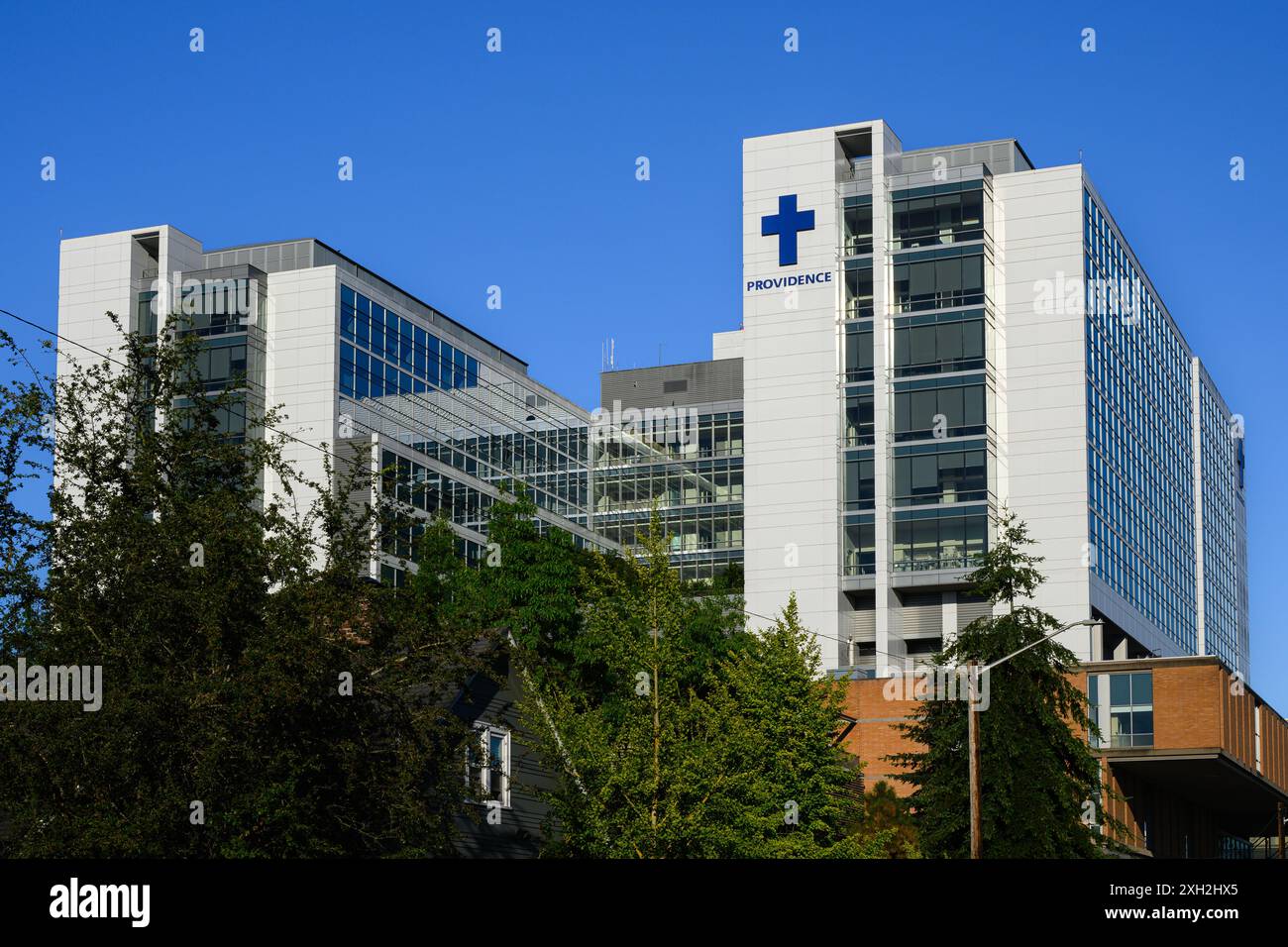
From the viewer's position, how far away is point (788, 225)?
94.1m

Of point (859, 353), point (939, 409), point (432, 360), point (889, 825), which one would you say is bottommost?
point (889, 825)

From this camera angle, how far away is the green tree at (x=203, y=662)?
22969 millimetres

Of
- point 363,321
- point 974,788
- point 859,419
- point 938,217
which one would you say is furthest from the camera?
point 363,321

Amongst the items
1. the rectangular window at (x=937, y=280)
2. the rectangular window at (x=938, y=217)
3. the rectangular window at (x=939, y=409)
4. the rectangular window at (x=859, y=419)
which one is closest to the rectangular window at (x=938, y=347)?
the rectangular window at (x=939, y=409)

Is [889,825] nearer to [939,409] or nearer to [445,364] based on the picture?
[939,409]

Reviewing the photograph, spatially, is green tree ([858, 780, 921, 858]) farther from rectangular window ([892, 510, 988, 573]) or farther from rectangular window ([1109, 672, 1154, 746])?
rectangular window ([892, 510, 988, 573])

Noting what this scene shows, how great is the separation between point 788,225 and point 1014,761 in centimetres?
5623

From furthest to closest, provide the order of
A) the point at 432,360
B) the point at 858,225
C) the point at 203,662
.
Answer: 1. the point at 432,360
2. the point at 858,225
3. the point at 203,662

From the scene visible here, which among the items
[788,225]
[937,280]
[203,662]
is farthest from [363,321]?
[203,662]

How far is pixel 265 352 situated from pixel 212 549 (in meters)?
74.6

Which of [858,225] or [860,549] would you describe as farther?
[858,225]

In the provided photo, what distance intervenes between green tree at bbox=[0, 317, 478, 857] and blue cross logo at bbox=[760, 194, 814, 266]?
67614 mm
